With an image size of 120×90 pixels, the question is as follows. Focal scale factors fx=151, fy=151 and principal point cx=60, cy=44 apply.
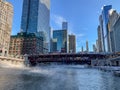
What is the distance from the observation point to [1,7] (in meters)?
124

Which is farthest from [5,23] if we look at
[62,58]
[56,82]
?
[56,82]

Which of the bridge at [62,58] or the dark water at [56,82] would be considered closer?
the dark water at [56,82]

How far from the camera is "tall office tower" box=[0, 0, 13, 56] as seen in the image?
122 meters

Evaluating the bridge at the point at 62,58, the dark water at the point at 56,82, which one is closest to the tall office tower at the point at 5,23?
the bridge at the point at 62,58

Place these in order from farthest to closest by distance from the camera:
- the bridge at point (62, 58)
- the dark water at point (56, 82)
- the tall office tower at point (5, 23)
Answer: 1. the bridge at point (62, 58)
2. the tall office tower at point (5, 23)
3. the dark water at point (56, 82)

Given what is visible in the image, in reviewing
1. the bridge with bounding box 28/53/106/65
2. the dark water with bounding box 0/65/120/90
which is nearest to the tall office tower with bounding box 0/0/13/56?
the bridge with bounding box 28/53/106/65

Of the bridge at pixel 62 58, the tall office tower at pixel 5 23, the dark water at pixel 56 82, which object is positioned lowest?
the dark water at pixel 56 82

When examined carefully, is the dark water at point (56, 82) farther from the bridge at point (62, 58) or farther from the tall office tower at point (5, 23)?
the bridge at point (62, 58)

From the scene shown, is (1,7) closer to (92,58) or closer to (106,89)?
(92,58)

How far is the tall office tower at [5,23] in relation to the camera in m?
122

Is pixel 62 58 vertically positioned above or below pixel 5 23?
below

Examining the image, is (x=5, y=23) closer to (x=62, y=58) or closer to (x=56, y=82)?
(x=62, y=58)

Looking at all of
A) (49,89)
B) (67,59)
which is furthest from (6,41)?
(49,89)

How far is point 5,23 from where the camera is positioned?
12788 cm
